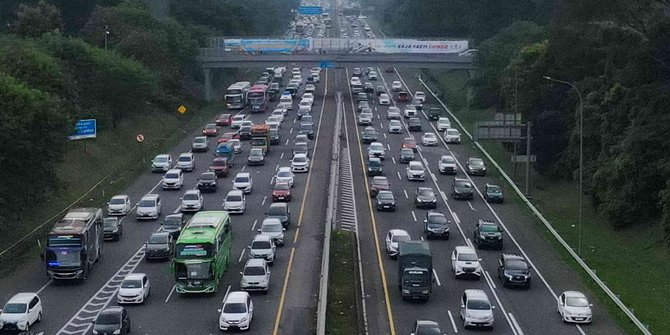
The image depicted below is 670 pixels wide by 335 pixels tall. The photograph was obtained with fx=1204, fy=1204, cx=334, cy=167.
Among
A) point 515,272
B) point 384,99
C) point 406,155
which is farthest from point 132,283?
point 384,99

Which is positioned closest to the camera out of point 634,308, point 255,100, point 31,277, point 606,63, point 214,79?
A: point 634,308

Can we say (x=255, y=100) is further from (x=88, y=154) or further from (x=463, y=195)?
(x=463, y=195)

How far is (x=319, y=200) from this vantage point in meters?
72.4

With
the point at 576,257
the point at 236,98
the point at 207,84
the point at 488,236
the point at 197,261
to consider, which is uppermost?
the point at 207,84

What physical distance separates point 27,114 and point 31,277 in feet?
36.7

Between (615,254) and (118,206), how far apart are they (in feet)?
89.7

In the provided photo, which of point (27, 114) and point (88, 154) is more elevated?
point (27, 114)

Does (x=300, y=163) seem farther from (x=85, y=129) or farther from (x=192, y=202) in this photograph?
(x=192, y=202)

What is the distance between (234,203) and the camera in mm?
67938

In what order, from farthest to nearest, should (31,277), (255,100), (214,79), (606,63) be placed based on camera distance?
(214,79)
(255,100)
(606,63)
(31,277)

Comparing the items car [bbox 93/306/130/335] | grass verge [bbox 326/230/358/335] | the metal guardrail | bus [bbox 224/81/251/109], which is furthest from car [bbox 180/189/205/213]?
bus [bbox 224/81/251/109]

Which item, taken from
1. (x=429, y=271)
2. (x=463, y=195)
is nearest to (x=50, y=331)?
(x=429, y=271)

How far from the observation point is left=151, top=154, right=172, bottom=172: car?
83000mm

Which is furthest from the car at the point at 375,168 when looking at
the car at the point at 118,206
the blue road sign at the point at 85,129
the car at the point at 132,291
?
the car at the point at 132,291
